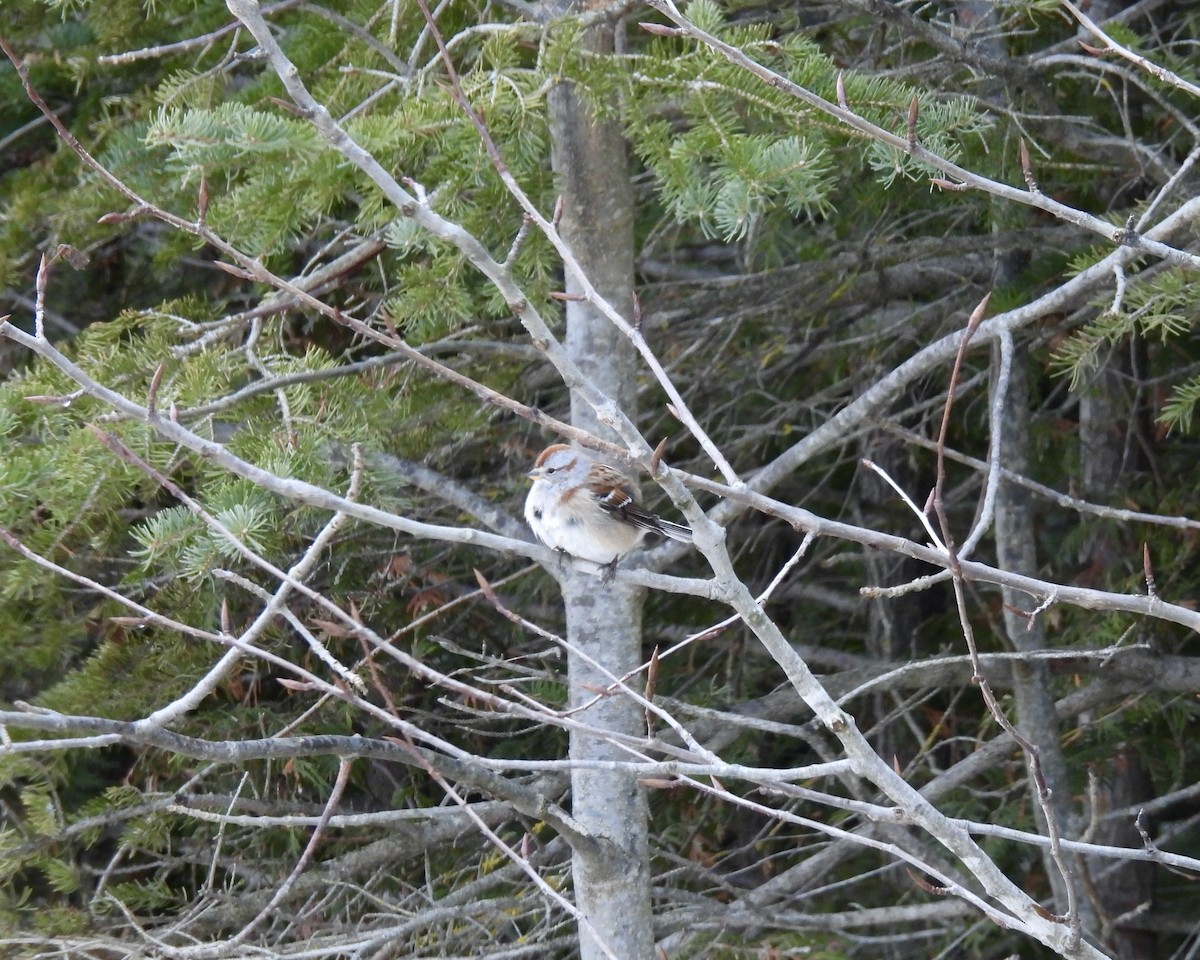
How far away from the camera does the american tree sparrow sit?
12.1ft

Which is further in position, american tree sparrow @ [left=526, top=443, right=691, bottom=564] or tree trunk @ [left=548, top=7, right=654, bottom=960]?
american tree sparrow @ [left=526, top=443, right=691, bottom=564]

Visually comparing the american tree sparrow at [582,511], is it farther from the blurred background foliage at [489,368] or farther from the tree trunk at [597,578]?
the blurred background foliage at [489,368]

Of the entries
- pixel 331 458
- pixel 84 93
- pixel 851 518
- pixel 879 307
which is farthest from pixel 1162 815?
pixel 84 93

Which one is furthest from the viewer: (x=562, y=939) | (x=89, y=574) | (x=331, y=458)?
(x=89, y=574)

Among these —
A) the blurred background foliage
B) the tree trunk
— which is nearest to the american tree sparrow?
the tree trunk

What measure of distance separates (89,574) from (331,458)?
1.34 meters

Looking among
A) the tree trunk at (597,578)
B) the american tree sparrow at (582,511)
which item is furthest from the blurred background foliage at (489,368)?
the american tree sparrow at (582,511)

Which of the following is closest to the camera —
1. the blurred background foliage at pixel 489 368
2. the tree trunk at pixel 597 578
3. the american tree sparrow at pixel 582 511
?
the blurred background foliage at pixel 489 368

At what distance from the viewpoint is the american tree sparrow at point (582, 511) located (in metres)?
3.69

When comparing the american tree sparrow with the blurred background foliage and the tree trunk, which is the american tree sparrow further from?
the blurred background foliage

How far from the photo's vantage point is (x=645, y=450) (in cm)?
184

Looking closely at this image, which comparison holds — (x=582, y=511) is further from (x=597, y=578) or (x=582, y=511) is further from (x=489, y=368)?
(x=489, y=368)

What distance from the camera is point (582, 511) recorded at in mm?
3738

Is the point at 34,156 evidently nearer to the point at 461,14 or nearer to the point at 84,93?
the point at 84,93
